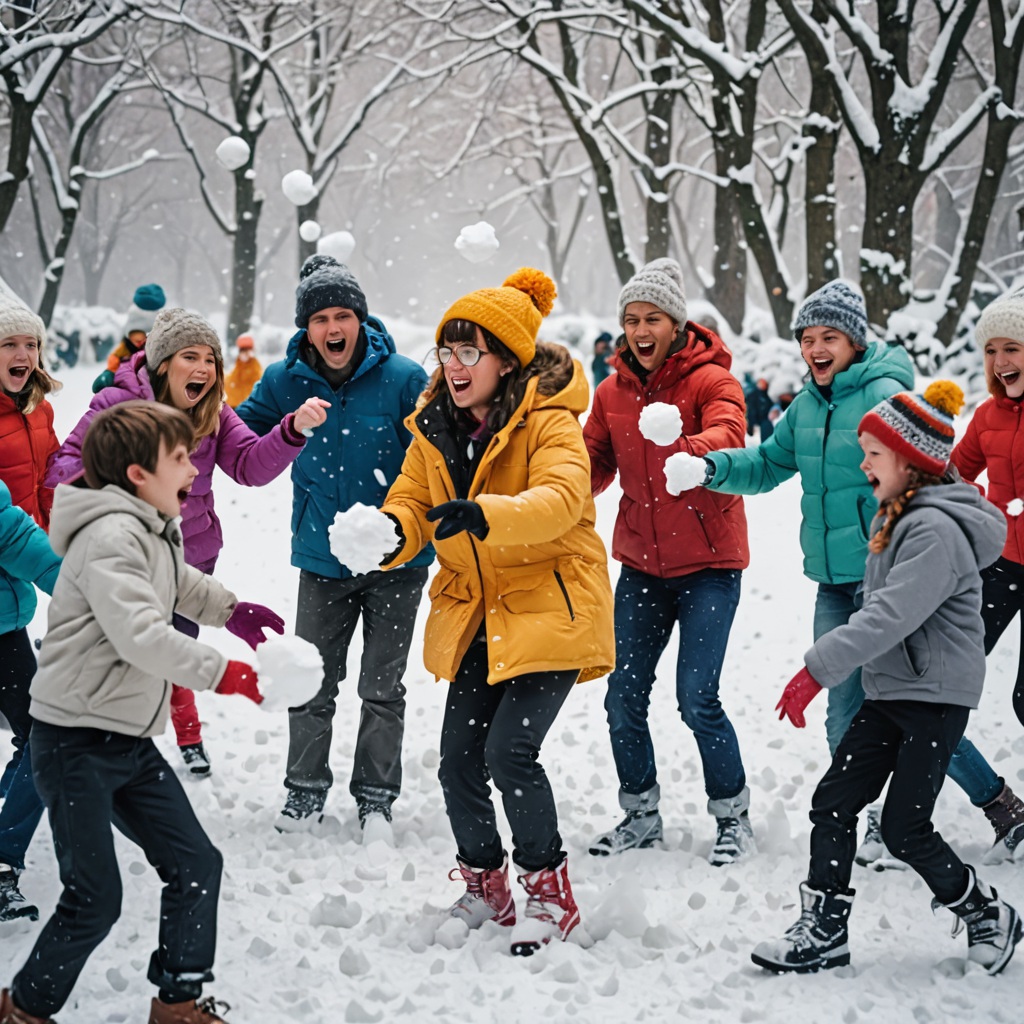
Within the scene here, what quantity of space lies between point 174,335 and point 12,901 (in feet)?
7.51

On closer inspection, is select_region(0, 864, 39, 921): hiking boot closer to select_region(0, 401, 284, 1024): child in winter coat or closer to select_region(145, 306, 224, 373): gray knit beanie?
select_region(0, 401, 284, 1024): child in winter coat

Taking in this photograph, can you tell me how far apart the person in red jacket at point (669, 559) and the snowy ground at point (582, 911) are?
211mm

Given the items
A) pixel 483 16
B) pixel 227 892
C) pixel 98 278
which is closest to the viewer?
pixel 227 892

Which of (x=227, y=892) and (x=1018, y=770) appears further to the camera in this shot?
(x=1018, y=770)

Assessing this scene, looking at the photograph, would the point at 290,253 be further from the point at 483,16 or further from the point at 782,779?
the point at 782,779

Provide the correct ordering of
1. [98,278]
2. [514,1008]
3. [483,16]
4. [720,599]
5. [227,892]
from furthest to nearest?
[98,278] < [483,16] < [720,599] < [227,892] < [514,1008]

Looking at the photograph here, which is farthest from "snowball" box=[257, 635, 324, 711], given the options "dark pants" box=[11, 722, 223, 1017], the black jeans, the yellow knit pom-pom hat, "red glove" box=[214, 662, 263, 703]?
the black jeans

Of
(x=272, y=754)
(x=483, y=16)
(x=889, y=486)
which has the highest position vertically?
(x=483, y=16)

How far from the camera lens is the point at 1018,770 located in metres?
5.72

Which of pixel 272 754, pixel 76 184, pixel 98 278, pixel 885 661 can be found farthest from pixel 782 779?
pixel 98 278

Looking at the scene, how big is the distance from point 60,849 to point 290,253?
Result: 63.9 meters

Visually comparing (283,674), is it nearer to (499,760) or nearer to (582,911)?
(499,760)

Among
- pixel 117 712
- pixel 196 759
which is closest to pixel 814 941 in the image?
pixel 117 712

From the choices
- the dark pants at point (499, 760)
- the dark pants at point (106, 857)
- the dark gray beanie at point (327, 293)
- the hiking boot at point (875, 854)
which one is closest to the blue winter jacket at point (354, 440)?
the dark gray beanie at point (327, 293)
